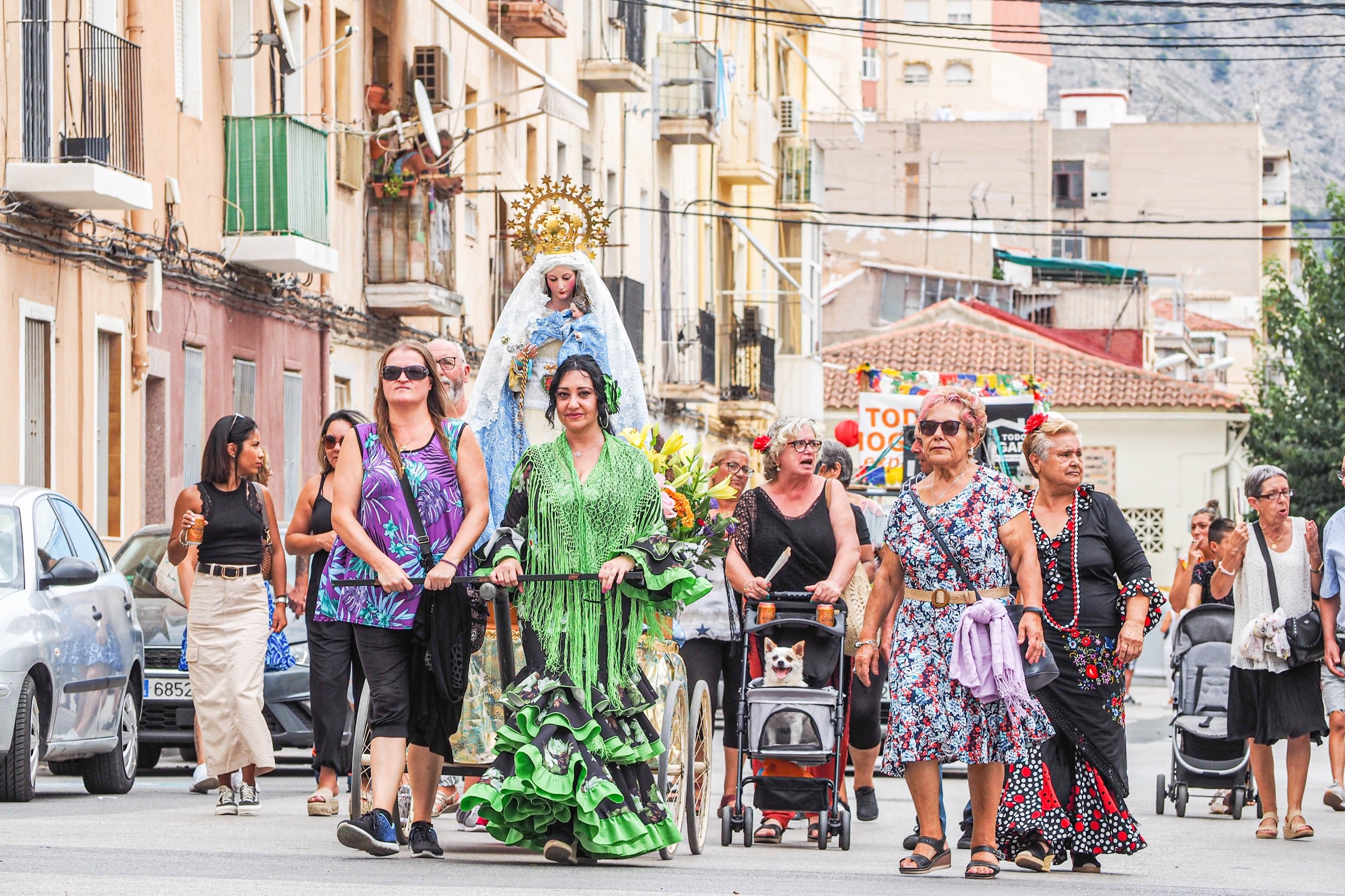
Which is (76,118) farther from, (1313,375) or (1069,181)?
(1069,181)

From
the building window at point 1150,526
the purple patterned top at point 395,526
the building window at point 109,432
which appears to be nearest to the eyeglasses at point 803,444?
the purple patterned top at point 395,526

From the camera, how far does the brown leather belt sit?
10.7 m

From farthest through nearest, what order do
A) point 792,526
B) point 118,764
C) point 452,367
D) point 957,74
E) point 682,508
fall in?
point 957,74
point 118,764
point 792,526
point 452,367
point 682,508

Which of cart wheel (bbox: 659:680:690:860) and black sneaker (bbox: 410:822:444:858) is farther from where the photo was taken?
cart wheel (bbox: 659:680:690:860)

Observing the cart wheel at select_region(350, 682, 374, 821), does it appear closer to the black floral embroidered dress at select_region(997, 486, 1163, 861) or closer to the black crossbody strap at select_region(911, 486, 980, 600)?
the black crossbody strap at select_region(911, 486, 980, 600)

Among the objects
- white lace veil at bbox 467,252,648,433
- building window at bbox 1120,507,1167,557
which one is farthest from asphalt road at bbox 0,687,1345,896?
building window at bbox 1120,507,1167,557

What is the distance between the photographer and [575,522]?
10.4m

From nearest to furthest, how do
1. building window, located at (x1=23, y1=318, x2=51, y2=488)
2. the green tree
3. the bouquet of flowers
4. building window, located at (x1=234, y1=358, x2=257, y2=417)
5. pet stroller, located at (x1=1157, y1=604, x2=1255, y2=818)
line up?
the bouquet of flowers, pet stroller, located at (x1=1157, y1=604, x2=1255, y2=818), building window, located at (x1=23, y1=318, x2=51, y2=488), building window, located at (x1=234, y1=358, x2=257, y2=417), the green tree

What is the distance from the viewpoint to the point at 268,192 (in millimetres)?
25000

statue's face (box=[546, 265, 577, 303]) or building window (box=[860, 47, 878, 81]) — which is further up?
building window (box=[860, 47, 878, 81])

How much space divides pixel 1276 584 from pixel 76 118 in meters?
10.6

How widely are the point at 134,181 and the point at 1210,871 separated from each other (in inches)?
481

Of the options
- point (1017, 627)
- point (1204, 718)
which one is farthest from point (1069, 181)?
point (1017, 627)

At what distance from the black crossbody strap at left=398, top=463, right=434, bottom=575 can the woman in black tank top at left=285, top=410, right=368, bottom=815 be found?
75cm
